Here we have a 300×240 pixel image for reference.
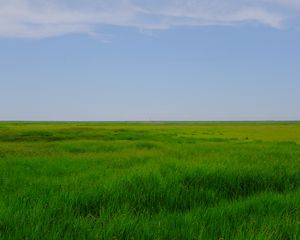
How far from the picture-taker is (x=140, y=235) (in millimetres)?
3971

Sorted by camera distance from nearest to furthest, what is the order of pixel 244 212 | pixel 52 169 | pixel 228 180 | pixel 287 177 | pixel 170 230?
1. pixel 170 230
2. pixel 244 212
3. pixel 228 180
4. pixel 287 177
5. pixel 52 169

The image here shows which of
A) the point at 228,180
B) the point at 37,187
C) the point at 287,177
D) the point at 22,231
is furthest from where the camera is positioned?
the point at 287,177

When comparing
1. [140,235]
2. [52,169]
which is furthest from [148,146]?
[140,235]

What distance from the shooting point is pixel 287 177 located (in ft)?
26.7

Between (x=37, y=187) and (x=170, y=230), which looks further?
(x=37, y=187)

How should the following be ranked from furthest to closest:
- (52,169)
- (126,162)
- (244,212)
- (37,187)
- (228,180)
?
(126,162) < (52,169) < (228,180) < (37,187) < (244,212)

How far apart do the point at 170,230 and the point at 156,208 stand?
1537mm

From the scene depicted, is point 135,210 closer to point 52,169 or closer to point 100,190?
point 100,190

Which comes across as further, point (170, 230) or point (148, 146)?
point (148, 146)

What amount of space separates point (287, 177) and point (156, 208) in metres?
3.79

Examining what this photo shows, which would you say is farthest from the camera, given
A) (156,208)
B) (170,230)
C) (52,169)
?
(52,169)

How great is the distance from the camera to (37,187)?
6.62m

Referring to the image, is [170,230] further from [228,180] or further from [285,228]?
[228,180]

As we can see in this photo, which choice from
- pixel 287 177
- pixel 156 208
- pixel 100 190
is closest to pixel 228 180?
pixel 287 177
